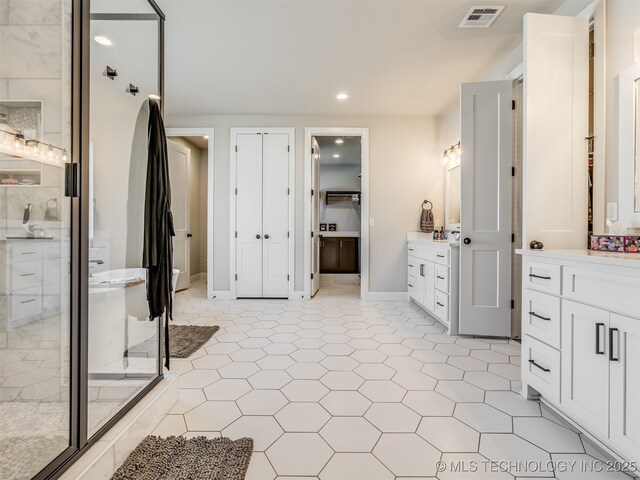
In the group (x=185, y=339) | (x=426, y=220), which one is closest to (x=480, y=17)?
(x=426, y=220)

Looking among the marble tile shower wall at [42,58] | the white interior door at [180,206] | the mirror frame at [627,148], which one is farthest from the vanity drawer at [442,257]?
the white interior door at [180,206]

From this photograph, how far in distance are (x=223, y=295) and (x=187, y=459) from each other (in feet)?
11.0

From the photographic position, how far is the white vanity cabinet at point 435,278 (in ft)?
9.90

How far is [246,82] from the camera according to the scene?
3525mm

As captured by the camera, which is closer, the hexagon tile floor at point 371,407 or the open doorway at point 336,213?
the hexagon tile floor at point 371,407

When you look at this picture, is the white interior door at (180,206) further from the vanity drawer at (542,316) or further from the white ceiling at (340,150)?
the vanity drawer at (542,316)

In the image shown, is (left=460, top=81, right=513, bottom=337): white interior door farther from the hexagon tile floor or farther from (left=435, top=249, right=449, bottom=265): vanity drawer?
the hexagon tile floor

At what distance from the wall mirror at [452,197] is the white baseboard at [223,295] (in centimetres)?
319

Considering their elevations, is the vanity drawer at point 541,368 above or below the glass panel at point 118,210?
below

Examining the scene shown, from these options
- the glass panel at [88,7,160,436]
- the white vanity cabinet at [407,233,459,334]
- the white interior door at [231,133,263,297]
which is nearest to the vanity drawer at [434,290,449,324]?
the white vanity cabinet at [407,233,459,334]

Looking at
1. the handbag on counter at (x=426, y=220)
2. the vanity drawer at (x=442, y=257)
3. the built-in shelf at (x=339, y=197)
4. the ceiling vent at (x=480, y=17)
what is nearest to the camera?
the ceiling vent at (x=480, y=17)

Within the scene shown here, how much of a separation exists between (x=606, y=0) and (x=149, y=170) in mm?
2933

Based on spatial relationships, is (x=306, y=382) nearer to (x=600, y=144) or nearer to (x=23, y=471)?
(x=23, y=471)

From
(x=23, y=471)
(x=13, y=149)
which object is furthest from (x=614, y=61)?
(x=23, y=471)
